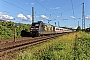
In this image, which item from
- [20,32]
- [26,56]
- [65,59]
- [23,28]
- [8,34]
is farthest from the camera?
[23,28]

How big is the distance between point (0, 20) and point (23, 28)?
799cm

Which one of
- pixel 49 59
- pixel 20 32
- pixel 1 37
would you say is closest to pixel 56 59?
pixel 49 59

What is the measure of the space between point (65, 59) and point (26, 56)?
1.72 m

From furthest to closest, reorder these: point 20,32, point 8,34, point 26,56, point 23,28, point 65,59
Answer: point 23,28
point 20,32
point 8,34
point 65,59
point 26,56

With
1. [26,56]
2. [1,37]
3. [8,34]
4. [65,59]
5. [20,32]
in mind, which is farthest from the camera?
[20,32]

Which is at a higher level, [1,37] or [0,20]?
[0,20]

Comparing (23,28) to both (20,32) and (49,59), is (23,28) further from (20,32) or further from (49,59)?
(49,59)

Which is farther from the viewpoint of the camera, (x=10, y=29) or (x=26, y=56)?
(x=10, y=29)

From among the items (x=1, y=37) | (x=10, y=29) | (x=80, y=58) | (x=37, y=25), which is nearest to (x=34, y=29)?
(x=37, y=25)

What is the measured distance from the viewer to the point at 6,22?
115 feet

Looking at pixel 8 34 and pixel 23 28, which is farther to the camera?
pixel 23 28

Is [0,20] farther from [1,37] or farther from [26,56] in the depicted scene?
[26,56]

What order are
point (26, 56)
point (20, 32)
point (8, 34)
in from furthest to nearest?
point (20, 32), point (8, 34), point (26, 56)

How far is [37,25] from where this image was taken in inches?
1561
